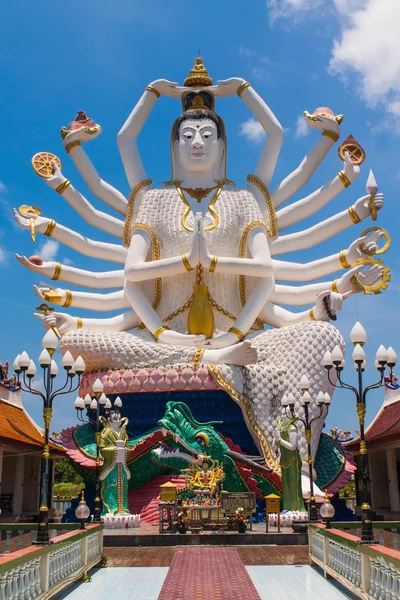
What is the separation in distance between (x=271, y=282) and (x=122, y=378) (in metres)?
4.40

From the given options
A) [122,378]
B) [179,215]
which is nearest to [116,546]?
[122,378]

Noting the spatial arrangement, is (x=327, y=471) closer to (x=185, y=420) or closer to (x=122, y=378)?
(x=185, y=420)

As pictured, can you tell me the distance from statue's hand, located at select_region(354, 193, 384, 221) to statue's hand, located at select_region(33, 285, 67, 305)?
7.36 meters

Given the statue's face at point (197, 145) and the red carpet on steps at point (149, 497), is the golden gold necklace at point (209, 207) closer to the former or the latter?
the statue's face at point (197, 145)

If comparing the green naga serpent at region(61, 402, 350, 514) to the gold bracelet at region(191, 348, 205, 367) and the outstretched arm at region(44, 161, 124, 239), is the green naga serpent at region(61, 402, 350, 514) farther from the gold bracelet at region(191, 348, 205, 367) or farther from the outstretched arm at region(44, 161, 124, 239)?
the outstretched arm at region(44, 161, 124, 239)

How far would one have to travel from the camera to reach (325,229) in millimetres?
18047

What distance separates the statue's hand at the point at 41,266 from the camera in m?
17.5

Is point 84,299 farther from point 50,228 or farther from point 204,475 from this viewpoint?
point 204,475

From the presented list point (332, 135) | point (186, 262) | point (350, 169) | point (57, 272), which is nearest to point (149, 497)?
point (186, 262)

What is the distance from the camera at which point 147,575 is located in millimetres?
8070

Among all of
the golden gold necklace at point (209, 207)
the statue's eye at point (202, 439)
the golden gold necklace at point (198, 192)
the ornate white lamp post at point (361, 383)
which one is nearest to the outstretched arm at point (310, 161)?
the golden gold necklace at point (209, 207)

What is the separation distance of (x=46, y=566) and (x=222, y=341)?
1049 centimetres

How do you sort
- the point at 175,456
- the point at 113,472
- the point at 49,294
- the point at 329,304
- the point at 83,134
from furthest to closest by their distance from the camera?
the point at 83,134, the point at 49,294, the point at 329,304, the point at 175,456, the point at 113,472

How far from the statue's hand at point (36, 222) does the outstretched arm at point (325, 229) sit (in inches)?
223
